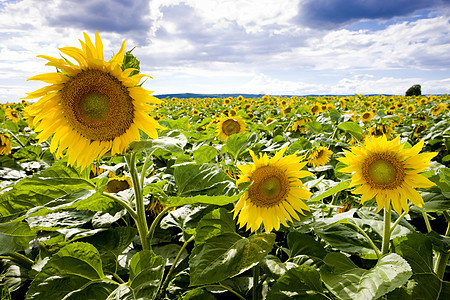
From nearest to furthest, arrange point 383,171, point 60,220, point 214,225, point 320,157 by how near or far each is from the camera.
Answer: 1. point 214,225
2. point 383,171
3. point 60,220
4. point 320,157

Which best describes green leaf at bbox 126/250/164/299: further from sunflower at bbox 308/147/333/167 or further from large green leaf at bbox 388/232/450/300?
sunflower at bbox 308/147/333/167

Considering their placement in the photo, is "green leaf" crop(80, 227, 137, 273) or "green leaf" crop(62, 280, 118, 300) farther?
"green leaf" crop(80, 227, 137, 273)

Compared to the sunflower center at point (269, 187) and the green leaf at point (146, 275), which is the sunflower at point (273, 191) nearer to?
the sunflower center at point (269, 187)

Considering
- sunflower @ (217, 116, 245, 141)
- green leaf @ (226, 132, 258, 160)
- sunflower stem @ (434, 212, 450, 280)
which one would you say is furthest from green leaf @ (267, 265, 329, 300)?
sunflower @ (217, 116, 245, 141)

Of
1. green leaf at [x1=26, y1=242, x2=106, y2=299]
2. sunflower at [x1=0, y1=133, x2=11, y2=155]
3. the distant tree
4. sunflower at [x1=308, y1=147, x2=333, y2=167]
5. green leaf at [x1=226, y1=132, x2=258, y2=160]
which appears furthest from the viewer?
the distant tree

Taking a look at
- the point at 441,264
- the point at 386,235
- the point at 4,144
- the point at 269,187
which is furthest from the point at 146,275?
the point at 4,144

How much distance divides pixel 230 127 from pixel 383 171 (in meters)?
2.92

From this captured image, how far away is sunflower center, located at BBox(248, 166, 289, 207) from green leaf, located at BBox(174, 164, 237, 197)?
0.41 ft

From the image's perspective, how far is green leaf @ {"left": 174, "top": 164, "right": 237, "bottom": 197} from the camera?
144 centimetres

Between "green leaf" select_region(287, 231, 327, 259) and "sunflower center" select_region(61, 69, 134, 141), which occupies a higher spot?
"sunflower center" select_region(61, 69, 134, 141)

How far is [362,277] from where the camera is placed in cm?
112

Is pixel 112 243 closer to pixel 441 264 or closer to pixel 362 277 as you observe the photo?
pixel 362 277

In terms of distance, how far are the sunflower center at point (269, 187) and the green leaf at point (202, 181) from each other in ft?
0.41

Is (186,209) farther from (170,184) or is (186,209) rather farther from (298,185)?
(298,185)
